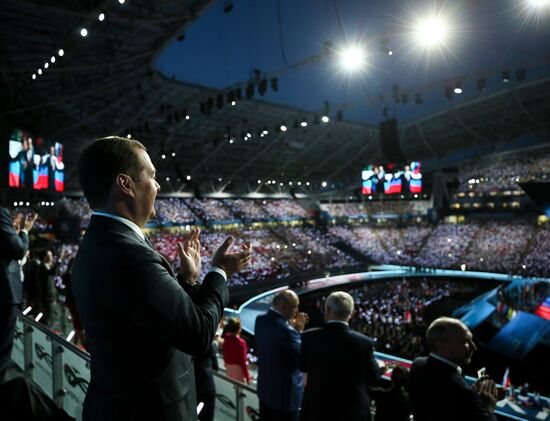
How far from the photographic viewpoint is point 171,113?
24.0m

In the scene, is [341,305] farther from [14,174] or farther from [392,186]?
[392,186]

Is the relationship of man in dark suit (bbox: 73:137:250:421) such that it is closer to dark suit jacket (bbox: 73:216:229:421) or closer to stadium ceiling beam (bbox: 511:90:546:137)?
dark suit jacket (bbox: 73:216:229:421)

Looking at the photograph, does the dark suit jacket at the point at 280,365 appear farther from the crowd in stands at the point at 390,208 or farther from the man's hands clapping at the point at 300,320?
the crowd in stands at the point at 390,208

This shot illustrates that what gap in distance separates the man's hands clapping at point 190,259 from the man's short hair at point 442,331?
144 centimetres

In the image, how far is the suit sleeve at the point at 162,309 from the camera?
1.11 meters

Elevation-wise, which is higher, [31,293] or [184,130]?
[184,130]

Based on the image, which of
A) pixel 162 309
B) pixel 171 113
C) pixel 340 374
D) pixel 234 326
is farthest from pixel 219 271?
pixel 171 113

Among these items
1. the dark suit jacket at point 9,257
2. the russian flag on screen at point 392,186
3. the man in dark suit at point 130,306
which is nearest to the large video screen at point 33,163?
the dark suit jacket at point 9,257

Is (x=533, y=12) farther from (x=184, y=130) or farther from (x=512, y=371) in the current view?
(x=184, y=130)

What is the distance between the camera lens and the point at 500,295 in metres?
17.5

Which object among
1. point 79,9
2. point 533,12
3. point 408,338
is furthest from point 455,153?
point 79,9

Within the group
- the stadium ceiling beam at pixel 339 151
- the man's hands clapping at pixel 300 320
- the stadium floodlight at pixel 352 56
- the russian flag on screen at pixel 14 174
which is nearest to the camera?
the man's hands clapping at pixel 300 320

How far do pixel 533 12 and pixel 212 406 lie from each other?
2162 centimetres

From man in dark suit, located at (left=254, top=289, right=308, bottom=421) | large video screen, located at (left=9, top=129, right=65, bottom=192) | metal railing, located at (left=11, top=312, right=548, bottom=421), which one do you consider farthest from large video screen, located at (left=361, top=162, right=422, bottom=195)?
man in dark suit, located at (left=254, top=289, right=308, bottom=421)
